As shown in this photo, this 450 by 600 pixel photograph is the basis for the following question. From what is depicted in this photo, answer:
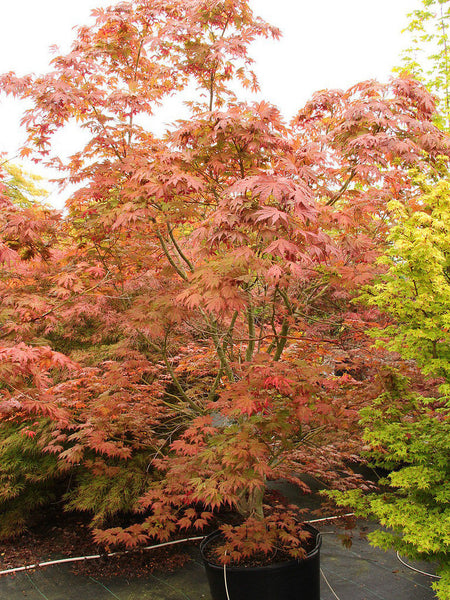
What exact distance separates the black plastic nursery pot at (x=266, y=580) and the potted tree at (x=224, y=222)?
0.25ft

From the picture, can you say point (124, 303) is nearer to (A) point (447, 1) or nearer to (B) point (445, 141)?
(B) point (445, 141)

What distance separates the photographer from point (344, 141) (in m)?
2.95

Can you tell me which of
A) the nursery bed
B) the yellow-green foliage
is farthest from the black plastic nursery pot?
the nursery bed

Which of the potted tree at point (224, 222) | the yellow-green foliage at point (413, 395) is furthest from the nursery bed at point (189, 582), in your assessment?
the yellow-green foliage at point (413, 395)

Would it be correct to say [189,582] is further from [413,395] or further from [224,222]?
[224,222]

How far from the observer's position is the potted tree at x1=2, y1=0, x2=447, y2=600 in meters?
2.38

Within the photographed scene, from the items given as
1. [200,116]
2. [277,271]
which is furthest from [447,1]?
[277,271]

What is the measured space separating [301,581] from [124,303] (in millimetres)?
2230

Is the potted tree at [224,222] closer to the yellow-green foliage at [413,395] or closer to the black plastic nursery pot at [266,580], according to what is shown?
the black plastic nursery pot at [266,580]

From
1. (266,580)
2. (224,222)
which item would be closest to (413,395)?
(266,580)

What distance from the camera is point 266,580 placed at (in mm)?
2730

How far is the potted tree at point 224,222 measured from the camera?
7.81 ft

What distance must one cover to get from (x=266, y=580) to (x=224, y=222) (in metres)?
2.16

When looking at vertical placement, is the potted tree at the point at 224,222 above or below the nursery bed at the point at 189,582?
above
